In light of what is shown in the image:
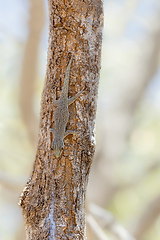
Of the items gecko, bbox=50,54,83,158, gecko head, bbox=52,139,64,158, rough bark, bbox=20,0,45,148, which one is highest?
rough bark, bbox=20,0,45,148

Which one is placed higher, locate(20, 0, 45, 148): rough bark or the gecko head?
locate(20, 0, 45, 148): rough bark

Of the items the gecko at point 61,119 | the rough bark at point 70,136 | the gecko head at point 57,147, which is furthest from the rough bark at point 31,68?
the gecko head at point 57,147

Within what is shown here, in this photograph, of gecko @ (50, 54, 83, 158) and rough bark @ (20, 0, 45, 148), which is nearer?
gecko @ (50, 54, 83, 158)

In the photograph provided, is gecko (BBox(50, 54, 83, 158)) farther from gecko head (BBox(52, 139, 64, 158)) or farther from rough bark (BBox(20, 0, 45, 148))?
rough bark (BBox(20, 0, 45, 148))

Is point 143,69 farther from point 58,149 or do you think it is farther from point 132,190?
point 58,149

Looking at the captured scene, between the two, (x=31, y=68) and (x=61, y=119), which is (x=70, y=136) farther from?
(x=31, y=68)

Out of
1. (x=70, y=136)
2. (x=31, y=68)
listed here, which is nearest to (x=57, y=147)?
(x=70, y=136)

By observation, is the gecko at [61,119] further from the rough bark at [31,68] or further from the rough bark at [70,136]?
the rough bark at [31,68]

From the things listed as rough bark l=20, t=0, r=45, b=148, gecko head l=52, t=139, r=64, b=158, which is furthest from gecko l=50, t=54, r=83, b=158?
rough bark l=20, t=0, r=45, b=148
